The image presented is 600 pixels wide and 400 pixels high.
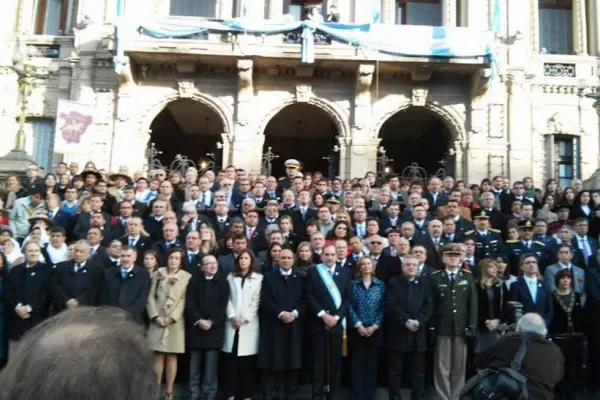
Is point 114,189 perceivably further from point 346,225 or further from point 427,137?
point 427,137

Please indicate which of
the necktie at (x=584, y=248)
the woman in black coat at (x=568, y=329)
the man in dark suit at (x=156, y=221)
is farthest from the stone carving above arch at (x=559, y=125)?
the man in dark suit at (x=156, y=221)

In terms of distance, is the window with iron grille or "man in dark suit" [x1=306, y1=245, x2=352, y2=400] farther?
the window with iron grille

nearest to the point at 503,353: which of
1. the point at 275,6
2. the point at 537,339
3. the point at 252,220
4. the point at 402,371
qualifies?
the point at 537,339

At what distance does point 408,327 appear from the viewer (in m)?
7.39

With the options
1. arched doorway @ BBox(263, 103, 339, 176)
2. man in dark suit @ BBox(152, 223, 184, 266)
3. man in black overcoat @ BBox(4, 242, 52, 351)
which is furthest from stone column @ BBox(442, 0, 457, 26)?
man in black overcoat @ BBox(4, 242, 52, 351)

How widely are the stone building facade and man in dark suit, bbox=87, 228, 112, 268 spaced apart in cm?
771

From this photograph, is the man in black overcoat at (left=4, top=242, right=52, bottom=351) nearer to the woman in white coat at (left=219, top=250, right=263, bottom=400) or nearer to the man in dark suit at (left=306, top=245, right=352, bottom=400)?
the woman in white coat at (left=219, top=250, right=263, bottom=400)

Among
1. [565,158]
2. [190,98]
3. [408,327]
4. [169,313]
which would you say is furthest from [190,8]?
[408,327]

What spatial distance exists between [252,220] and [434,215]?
370 centimetres

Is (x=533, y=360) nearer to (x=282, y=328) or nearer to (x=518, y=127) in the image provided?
(x=282, y=328)

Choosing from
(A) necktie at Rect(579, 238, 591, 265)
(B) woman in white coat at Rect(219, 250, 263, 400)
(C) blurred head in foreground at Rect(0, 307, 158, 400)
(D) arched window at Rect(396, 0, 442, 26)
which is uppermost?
(D) arched window at Rect(396, 0, 442, 26)

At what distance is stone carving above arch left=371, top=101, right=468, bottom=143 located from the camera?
719 inches

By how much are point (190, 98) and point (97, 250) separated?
10426mm

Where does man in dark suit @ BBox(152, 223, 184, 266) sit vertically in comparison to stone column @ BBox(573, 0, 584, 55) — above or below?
below
